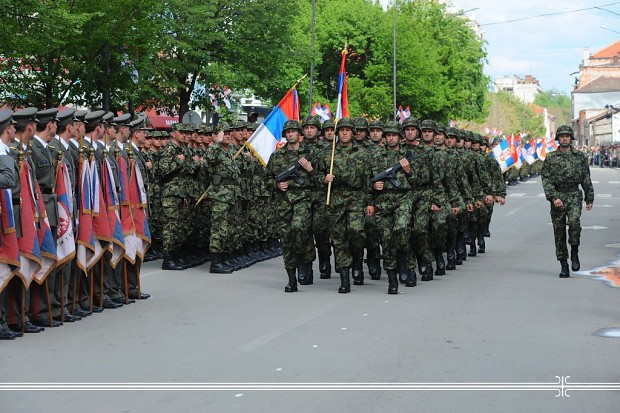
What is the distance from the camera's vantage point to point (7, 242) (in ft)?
34.1

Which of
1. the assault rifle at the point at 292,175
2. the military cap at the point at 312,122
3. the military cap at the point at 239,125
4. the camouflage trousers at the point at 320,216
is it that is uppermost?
the military cap at the point at 239,125

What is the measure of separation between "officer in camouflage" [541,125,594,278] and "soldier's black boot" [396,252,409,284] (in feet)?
7.86

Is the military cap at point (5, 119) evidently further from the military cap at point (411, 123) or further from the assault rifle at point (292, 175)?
the military cap at point (411, 123)

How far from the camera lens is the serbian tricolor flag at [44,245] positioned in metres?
11.0

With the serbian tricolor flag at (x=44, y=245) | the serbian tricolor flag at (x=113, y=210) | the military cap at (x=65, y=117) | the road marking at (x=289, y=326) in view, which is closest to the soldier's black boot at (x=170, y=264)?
the serbian tricolor flag at (x=113, y=210)

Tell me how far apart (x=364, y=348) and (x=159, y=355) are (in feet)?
5.63

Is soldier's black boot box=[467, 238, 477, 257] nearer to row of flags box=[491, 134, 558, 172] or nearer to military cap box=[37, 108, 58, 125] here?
military cap box=[37, 108, 58, 125]

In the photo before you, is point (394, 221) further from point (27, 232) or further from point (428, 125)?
point (27, 232)

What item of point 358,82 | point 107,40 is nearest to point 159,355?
point 107,40

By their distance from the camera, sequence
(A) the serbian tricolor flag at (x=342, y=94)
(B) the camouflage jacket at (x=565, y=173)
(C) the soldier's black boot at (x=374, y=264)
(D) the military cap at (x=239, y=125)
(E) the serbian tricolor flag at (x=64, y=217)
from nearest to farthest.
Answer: (E) the serbian tricolor flag at (x=64, y=217), (C) the soldier's black boot at (x=374, y=264), (B) the camouflage jacket at (x=565, y=173), (A) the serbian tricolor flag at (x=342, y=94), (D) the military cap at (x=239, y=125)

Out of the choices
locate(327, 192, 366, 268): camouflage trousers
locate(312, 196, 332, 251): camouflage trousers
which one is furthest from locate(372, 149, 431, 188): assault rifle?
locate(312, 196, 332, 251): camouflage trousers

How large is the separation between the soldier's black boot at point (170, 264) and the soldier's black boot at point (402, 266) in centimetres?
370

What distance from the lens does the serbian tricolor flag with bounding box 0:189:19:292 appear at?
404 inches

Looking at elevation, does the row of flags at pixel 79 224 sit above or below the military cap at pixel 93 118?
below
